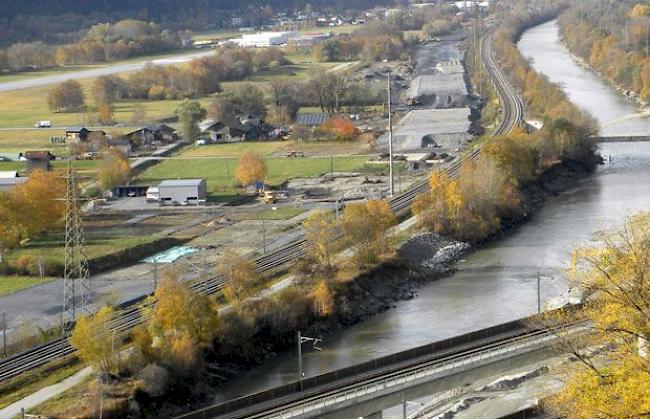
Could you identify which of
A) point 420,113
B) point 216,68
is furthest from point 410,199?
point 216,68

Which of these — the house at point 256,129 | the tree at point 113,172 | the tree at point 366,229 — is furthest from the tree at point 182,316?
the house at point 256,129

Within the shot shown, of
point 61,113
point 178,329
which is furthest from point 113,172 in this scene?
point 61,113

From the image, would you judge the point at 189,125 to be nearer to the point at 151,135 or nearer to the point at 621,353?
the point at 151,135

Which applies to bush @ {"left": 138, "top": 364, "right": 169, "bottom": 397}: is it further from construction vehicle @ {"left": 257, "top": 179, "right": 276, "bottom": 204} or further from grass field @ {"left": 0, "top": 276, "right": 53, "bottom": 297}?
construction vehicle @ {"left": 257, "top": 179, "right": 276, "bottom": 204}

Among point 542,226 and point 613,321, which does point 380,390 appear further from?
point 542,226

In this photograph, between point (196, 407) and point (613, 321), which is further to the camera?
point (196, 407)
